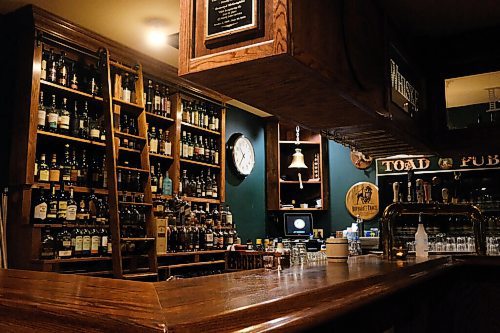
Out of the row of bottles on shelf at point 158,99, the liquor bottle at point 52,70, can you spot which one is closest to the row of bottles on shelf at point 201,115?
the row of bottles on shelf at point 158,99

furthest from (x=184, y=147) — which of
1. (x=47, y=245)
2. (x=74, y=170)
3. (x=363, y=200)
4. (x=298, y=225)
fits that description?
(x=363, y=200)

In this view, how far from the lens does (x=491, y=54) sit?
12.0 ft

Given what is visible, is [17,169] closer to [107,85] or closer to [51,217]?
[51,217]

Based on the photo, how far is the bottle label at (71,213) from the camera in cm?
377

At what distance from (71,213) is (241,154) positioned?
9.55 feet

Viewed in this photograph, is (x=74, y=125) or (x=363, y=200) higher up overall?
(x=74, y=125)

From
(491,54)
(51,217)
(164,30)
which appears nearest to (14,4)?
(164,30)

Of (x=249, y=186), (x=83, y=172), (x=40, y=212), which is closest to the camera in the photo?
(x=40, y=212)

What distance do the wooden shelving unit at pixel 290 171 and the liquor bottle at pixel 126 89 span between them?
269 cm

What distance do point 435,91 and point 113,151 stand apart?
105 inches

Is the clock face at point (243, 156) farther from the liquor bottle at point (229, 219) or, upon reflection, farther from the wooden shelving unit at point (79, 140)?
the wooden shelving unit at point (79, 140)

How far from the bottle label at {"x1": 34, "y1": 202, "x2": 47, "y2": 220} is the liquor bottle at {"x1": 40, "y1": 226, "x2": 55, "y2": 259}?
0.30ft

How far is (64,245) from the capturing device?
3.72 m

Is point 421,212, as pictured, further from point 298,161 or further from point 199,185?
point 298,161
